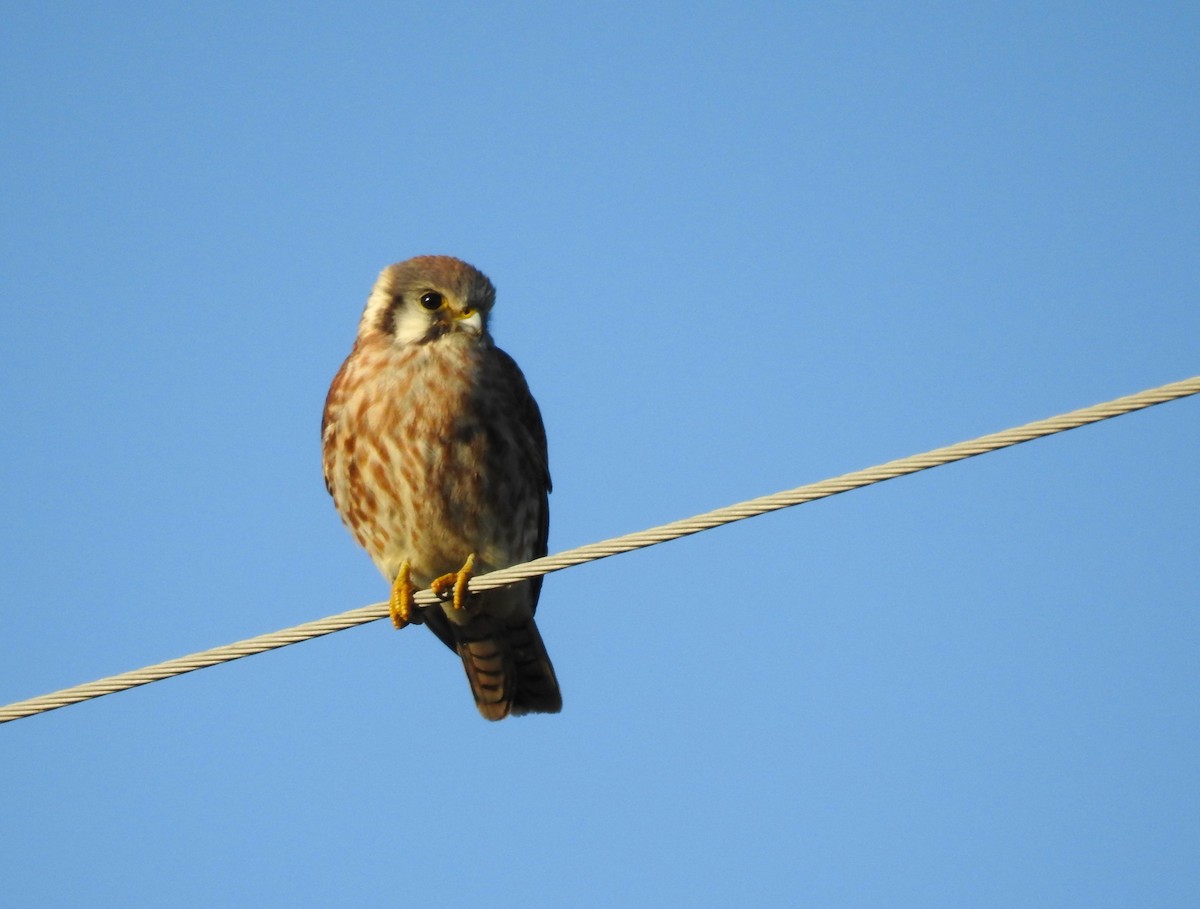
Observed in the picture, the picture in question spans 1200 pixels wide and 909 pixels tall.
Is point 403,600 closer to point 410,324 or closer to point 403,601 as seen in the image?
point 403,601

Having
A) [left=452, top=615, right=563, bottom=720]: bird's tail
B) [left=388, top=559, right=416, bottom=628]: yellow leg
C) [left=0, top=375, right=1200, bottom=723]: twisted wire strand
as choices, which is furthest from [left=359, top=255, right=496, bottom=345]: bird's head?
[left=0, top=375, right=1200, bottom=723]: twisted wire strand

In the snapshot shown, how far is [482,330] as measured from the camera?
225 inches

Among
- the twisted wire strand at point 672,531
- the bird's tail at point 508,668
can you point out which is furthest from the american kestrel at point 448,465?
the twisted wire strand at point 672,531

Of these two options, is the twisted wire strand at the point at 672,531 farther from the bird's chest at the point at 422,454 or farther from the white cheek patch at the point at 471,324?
the white cheek patch at the point at 471,324

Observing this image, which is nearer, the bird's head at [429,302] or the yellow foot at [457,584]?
the yellow foot at [457,584]

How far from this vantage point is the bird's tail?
5898 mm

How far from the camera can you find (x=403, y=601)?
204 inches

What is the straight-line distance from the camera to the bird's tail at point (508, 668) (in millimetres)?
5898

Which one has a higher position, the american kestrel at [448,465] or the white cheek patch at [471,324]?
the white cheek patch at [471,324]

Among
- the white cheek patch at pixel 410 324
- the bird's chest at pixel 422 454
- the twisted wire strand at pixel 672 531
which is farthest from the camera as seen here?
the white cheek patch at pixel 410 324

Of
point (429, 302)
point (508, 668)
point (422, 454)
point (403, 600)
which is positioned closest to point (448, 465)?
point (422, 454)

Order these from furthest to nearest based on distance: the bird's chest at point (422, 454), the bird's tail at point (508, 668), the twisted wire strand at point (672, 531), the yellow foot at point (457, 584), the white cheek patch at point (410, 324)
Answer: the bird's tail at point (508, 668) < the white cheek patch at point (410, 324) < the bird's chest at point (422, 454) < the yellow foot at point (457, 584) < the twisted wire strand at point (672, 531)

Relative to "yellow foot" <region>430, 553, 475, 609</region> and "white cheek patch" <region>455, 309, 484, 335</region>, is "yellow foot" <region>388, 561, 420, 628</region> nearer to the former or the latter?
"yellow foot" <region>430, 553, 475, 609</region>

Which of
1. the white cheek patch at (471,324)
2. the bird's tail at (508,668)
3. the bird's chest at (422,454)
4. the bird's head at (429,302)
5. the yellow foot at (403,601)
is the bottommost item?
the bird's tail at (508,668)
